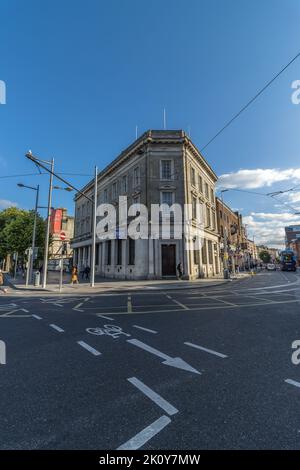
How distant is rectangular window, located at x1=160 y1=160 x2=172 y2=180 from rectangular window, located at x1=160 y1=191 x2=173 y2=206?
1.63 meters

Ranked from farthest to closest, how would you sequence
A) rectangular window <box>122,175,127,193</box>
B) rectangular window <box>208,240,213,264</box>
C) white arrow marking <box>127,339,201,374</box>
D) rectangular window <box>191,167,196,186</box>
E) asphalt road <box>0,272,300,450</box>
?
rectangular window <box>208,240,213,264</box>
rectangular window <box>122,175,127,193</box>
rectangular window <box>191,167,196,186</box>
white arrow marking <box>127,339,201,374</box>
asphalt road <box>0,272,300,450</box>

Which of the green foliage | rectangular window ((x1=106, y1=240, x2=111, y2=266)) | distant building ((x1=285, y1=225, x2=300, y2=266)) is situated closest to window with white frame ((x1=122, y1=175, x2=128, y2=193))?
rectangular window ((x1=106, y1=240, x2=111, y2=266))

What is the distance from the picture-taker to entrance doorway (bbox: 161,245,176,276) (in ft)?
82.3

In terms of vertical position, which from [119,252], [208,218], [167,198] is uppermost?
[167,198]

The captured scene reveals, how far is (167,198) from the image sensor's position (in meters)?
26.1

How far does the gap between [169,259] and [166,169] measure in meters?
9.81

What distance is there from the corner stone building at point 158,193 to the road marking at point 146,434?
72.3 feet

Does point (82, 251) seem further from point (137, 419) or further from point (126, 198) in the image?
point (137, 419)

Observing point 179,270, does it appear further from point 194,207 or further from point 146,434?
point 146,434

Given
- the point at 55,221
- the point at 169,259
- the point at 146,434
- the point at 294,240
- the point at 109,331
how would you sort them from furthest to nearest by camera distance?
the point at 294,240, the point at 169,259, the point at 55,221, the point at 109,331, the point at 146,434

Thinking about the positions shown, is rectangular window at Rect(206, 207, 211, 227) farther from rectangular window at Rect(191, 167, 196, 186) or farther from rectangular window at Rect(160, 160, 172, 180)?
rectangular window at Rect(160, 160, 172, 180)

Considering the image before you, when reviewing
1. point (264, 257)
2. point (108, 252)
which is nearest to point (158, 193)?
point (108, 252)
